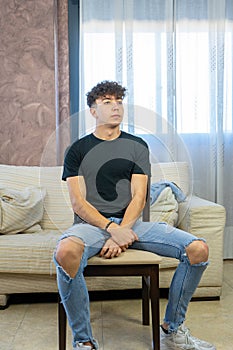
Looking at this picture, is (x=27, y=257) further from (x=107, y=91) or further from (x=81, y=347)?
(x=107, y=91)

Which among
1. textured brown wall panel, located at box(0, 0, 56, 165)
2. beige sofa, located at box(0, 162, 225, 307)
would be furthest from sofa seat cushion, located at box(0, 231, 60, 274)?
textured brown wall panel, located at box(0, 0, 56, 165)

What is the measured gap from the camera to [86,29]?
3.99 m

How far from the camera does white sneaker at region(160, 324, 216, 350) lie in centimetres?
233

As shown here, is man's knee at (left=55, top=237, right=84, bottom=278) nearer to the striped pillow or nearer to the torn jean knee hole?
the torn jean knee hole

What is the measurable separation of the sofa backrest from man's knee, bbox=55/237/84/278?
31 centimetres

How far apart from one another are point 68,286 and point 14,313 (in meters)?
0.86

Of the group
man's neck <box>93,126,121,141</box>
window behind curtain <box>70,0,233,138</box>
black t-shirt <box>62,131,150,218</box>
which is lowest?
black t-shirt <box>62,131,150,218</box>

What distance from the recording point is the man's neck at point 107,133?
2400 millimetres

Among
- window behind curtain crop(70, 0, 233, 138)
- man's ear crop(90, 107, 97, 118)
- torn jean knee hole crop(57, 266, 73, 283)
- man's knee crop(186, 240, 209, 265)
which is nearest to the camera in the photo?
torn jean knee hole crop(57, 266, 73, 283)

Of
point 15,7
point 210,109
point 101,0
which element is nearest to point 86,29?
point 101,0

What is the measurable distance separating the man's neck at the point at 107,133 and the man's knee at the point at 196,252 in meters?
0.58

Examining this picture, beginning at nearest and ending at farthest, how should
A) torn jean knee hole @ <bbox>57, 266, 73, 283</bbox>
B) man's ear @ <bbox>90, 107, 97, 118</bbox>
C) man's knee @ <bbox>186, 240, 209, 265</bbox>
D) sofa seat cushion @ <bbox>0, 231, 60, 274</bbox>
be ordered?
torn jean knee hole @ <bbox>57, 266, 73, 283</bbox>
man's knee @ <bbox>186, 240, 209, 265</bbox>
man's ear @ <bbox>90, 107, 97, 118</bbox>
sofa seat cushion @ <bbox>0, 231, 60, 274</bbox>

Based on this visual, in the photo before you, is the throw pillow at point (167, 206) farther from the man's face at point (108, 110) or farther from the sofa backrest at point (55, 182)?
the man's face at point (108, 110)

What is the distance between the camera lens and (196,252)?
227cm
